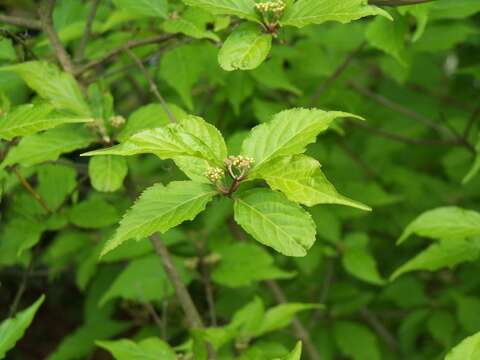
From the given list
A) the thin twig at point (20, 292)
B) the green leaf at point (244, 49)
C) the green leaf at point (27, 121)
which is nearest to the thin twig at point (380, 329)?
the thin twig at point (20, 292)

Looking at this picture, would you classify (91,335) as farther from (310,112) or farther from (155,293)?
(310,112)

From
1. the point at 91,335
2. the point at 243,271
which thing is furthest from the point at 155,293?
the point at 91,335

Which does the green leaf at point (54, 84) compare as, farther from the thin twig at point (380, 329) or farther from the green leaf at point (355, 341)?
the thin twig at point (380, 329)

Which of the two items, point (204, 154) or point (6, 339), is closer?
point (204, 154)

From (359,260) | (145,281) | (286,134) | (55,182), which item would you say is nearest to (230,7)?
(286,134)

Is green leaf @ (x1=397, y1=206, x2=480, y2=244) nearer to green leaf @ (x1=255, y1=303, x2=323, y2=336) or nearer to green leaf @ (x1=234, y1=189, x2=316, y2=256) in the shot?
green leaf @ (x1=255, y1=303, x2=323, y2=336)

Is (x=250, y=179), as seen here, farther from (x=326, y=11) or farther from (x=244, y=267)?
(x=244, y=267)
